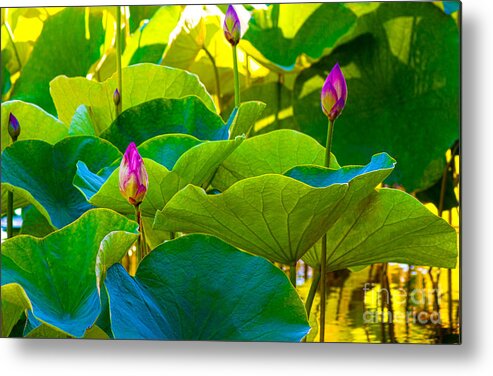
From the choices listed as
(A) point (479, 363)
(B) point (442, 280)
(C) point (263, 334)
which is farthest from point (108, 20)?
(A) point (479, 363)

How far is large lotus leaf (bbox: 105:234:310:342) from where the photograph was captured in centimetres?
116

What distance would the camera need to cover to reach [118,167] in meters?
1.09

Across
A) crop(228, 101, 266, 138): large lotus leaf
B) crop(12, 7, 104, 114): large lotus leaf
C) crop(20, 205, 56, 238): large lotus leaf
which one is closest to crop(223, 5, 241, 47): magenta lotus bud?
crop(228, 101, 266, 138): large lotus leaf

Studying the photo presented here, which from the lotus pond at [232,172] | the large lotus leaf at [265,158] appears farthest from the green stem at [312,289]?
the large lotus leaf at [265,158]

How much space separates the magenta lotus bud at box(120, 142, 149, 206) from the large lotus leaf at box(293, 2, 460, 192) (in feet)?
1.09

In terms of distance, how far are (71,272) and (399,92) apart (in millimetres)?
611

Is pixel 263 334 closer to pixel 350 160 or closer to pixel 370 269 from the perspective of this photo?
pixel 370 269

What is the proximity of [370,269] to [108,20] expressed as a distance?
62 cm

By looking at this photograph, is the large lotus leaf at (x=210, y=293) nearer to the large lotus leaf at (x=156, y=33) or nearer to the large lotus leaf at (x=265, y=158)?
the large lotus leaf at (x=265, y=158)

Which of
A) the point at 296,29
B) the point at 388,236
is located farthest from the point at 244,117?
the point at 388,236

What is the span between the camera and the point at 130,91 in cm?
126

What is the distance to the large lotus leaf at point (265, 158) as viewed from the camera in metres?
1.16

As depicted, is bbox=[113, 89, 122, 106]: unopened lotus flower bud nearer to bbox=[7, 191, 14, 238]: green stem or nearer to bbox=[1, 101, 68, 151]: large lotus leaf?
bbox=[1, 101, 68, 151]: large lotus leaf

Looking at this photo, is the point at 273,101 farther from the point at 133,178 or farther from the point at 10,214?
the point at 10,214
